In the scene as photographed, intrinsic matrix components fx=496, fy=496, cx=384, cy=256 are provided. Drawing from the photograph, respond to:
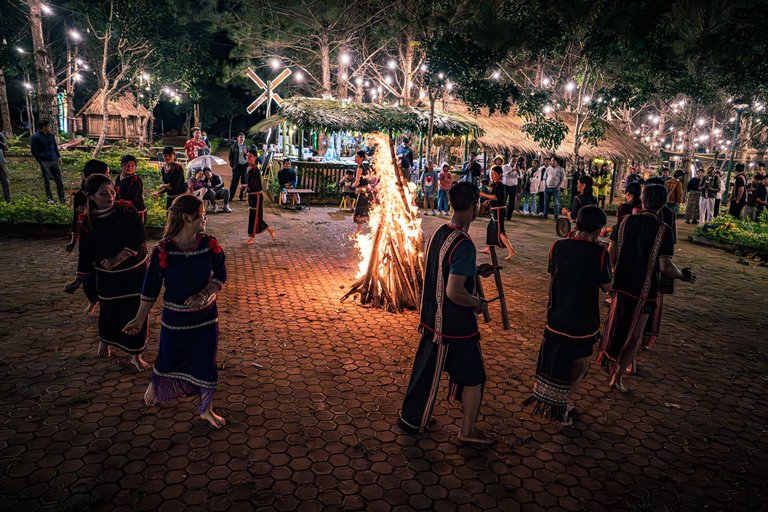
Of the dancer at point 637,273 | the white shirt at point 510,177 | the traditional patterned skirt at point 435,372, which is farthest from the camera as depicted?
the white shirt at point 510,177

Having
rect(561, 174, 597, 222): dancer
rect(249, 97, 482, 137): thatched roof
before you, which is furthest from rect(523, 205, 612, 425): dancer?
rect(249, 97, 482, 137): thatched roof

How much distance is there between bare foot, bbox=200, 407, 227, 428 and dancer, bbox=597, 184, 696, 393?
151 inches

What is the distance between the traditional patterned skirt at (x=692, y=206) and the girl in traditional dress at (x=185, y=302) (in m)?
20.7

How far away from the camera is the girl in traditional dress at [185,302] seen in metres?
3.78

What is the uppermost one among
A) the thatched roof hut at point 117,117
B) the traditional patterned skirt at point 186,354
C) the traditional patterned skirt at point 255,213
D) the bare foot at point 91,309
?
the thatched roof hut at point 117,117

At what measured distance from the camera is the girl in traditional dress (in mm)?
3781

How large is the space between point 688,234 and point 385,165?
1427 centimetres

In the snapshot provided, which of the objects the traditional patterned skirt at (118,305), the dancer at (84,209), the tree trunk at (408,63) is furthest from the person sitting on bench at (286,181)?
the tree trunk at (408,63)

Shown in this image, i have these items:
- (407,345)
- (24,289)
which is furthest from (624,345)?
(24,289)

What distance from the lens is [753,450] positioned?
4.23 meters

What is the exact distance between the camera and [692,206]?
19672mm

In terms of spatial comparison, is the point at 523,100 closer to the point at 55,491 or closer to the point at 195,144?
the point at 195,144

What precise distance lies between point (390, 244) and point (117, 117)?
Answer: 42.3m

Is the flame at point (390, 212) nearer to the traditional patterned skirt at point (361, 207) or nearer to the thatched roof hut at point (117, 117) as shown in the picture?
the traditional patterned skirt at point (361, 207)
